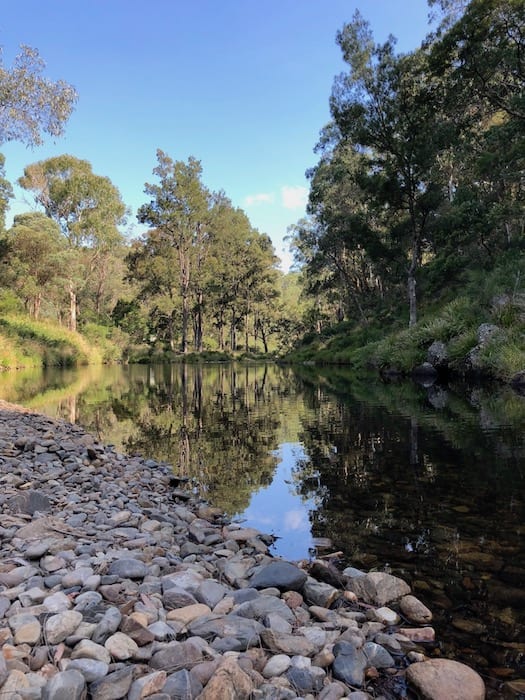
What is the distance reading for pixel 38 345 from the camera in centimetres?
2970

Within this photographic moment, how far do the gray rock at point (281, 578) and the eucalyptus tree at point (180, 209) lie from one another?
41.7m

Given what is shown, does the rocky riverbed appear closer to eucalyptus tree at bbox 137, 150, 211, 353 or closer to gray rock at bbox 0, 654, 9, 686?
gray rock at bbox 0, 654, 9, 686

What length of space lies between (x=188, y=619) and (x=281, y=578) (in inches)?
26.5

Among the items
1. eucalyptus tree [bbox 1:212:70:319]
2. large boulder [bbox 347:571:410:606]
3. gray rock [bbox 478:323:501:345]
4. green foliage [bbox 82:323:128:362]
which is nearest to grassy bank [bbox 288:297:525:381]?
gray rock [bbox 478:323:501:345]

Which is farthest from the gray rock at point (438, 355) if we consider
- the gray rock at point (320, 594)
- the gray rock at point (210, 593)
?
the gray rock at point (210, 593)

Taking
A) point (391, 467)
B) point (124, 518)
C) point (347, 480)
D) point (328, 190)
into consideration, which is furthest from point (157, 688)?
point (328, 190)

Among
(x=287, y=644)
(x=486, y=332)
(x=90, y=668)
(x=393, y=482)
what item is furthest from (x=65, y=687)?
(x=486, y=332)

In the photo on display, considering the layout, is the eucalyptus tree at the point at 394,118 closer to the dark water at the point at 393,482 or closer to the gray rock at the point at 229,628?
the dark water at the point at 393,482

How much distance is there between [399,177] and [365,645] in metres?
22.9

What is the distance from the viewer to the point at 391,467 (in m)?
5.85

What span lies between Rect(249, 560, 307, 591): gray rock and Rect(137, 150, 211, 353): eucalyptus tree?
4173 cm

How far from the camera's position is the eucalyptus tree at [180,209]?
41.7 metres

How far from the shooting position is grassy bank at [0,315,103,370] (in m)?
26.7

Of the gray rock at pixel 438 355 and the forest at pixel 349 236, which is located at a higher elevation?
the forest at pixel 349 236
